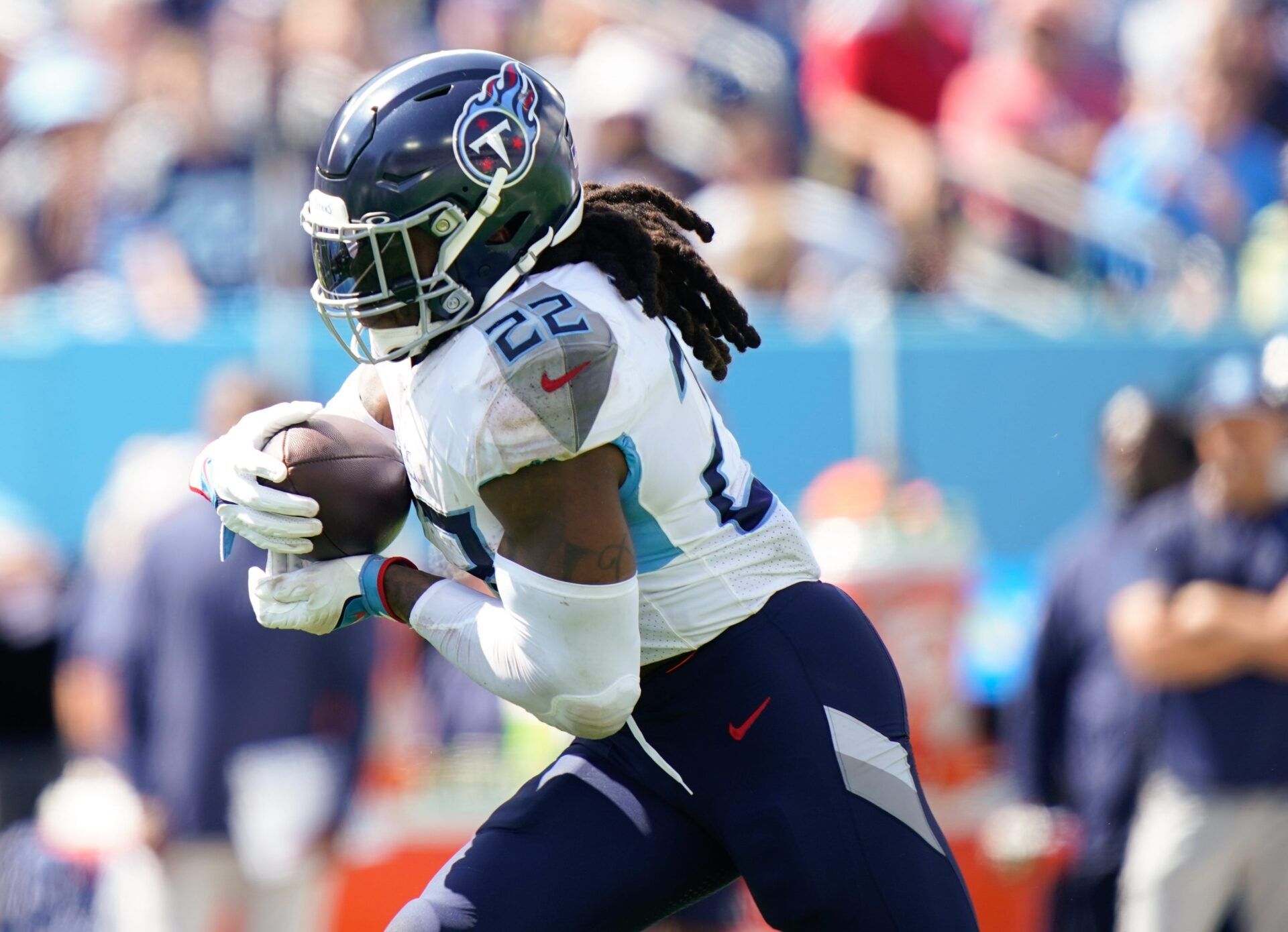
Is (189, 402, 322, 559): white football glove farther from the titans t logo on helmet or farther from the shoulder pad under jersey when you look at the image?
the titans t logo on helmet

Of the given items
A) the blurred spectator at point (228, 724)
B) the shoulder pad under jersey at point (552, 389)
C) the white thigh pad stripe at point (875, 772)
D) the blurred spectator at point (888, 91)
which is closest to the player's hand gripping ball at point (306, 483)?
the shoulder pad under jersey at point (552, 389)

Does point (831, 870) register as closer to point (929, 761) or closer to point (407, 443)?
point (407, 443)

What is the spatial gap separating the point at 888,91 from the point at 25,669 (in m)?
3.87

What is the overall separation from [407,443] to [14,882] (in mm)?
3428

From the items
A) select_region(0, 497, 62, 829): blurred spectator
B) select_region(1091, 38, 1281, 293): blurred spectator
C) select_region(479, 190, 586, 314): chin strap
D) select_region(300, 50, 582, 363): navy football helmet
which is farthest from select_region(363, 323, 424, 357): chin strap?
select_region(1091, 38, 1281, 293): blurred spectator

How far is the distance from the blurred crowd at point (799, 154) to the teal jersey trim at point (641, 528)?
359cm

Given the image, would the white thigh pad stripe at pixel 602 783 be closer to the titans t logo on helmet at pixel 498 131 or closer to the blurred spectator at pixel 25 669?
the titans t logo on helmet at pixel 498 131

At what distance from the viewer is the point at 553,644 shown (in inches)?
105

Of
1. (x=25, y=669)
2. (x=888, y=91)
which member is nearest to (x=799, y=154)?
(x=888, y=91)

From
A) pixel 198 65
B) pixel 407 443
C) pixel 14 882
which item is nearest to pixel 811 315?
pixel 198 65

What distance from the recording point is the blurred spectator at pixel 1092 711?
205 inches

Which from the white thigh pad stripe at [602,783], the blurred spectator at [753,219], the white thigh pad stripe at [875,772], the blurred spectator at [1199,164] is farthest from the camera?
the blurred spectator at [1199,164]

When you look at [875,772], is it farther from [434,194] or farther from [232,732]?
[232,732]

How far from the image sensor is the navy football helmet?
271cm
